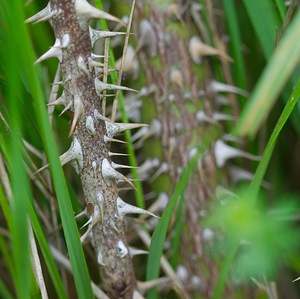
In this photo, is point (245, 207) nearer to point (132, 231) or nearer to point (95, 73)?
point (95, 73)

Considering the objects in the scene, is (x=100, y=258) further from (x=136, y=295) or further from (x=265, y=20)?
(x=265, y=20)

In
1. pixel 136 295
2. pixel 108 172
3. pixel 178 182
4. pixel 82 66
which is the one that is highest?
pixel 82 66

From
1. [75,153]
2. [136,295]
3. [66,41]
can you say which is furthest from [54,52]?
[136,295]

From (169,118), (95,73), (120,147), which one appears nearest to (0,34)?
(95,73)

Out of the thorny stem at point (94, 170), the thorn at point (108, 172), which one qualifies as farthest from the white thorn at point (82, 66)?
the thorn at point (108, 172)

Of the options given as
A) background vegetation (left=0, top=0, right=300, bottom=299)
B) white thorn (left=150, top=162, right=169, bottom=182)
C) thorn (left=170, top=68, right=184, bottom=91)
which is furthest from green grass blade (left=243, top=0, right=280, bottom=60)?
white thorn (left=150, top=162, right=169, bottom=182)

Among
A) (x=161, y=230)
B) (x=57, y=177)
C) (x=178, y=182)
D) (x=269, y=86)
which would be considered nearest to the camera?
(x=269, y=86)

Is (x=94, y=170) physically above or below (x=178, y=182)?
above
